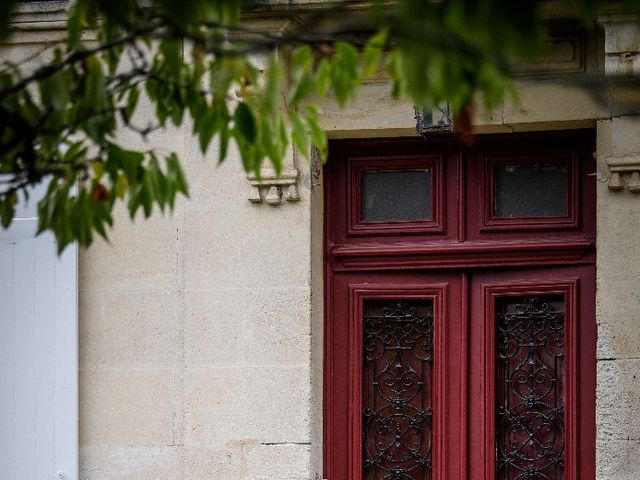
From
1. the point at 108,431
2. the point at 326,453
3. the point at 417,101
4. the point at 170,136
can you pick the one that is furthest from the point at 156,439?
the point at 417,101

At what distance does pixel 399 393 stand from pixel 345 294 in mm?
591

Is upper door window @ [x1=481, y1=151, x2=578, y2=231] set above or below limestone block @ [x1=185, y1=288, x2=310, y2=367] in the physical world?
above

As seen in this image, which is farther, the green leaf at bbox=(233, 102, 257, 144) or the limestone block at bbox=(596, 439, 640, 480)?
the limestone block at bbox=(596, 439, 640, 480)

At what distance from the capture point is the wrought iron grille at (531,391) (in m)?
7.29

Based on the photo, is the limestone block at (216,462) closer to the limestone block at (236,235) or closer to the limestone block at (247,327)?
the limestone block at (247,327)

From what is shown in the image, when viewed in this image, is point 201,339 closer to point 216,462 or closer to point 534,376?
point 216,462

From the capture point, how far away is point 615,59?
271 inches

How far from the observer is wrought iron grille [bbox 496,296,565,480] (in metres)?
7.29

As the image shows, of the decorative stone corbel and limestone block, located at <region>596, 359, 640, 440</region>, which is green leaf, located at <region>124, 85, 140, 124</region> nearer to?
the decorative stone corbel

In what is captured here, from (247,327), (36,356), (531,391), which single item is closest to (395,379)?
(531,391)

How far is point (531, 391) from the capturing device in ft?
24.0

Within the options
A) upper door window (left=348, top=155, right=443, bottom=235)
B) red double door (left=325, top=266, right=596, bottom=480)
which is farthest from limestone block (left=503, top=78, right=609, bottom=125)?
red double door (left=325, top=266, right=596, bottom=480)

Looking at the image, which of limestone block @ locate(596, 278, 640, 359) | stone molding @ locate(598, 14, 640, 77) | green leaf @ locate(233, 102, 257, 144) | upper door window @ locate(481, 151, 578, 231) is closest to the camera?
green leaf @ locate(233, 102, 257, 144)

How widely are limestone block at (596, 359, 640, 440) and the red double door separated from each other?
0.26m
